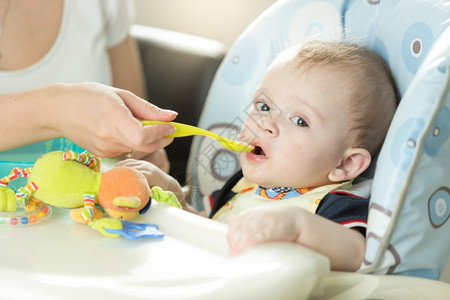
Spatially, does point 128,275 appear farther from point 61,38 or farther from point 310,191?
point 61,38

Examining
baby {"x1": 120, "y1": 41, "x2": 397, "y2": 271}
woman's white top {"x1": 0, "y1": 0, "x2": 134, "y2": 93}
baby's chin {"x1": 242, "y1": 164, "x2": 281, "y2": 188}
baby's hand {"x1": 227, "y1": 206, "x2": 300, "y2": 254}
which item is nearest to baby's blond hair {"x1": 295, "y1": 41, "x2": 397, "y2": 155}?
baby {"x1": 120, "y1": 41, "x2": 397, "y2": 271}

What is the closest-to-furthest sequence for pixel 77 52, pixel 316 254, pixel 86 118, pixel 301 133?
1. pixel 316 254
2. pixel 86 118
3. pixel 301 133
4. pixel 77 52

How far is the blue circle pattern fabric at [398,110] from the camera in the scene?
63 cm

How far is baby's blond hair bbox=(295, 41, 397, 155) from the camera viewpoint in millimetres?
755

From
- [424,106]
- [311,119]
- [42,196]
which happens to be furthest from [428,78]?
[42,196]

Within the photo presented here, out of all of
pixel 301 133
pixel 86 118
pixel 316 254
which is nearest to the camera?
pixel 316 254

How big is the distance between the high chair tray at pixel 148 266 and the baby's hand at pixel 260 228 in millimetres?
14

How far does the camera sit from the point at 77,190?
0.62 meters

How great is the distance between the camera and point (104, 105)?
0.62 m

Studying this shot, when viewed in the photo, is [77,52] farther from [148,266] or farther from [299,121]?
[148,266]

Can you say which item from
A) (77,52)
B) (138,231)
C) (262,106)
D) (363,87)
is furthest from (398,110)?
(77,52)

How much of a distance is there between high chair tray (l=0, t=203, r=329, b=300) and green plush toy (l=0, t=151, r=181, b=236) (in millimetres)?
25

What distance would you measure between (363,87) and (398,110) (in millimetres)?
93

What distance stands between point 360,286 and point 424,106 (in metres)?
0.21
